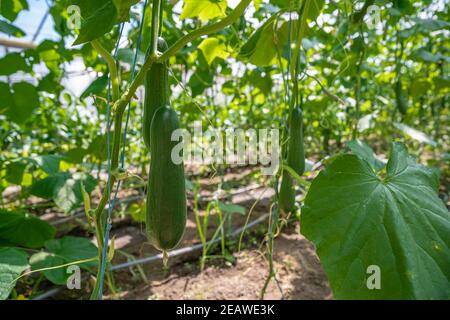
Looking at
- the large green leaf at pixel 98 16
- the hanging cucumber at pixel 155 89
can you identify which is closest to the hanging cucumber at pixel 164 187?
the hanging cucumber at pixel 155 89

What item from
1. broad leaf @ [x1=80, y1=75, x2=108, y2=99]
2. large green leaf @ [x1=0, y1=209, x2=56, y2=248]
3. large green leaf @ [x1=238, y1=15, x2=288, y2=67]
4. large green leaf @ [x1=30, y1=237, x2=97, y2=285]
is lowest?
large green leaf @ [x1=30, y1=237, x2=97, y2=285]

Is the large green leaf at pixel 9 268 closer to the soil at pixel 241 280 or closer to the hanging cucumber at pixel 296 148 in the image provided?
the soil at pixel 241 280

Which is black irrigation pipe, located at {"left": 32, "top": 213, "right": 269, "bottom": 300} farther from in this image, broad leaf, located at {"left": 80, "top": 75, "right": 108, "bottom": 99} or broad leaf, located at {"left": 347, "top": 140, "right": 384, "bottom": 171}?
broad leaf, located at {"left": 80, "top": 75, "right": 108, "bottom": 99}

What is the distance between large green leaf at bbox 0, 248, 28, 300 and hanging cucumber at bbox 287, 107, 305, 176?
2.68 ft

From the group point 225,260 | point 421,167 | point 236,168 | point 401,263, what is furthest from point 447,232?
point 236,168

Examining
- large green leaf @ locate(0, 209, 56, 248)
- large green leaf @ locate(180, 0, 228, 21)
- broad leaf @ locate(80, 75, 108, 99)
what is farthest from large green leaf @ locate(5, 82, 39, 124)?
large green leaf @ locate(180, 0, 228, 21)

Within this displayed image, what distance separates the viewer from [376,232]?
629 mm

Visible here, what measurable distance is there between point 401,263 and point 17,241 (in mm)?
1431

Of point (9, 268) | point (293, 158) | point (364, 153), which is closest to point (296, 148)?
point (293, 158)

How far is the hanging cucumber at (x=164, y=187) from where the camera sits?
707 mm

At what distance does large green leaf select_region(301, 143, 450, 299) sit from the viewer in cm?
59

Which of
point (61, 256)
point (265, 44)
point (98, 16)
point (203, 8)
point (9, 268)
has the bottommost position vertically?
point (61, 256)

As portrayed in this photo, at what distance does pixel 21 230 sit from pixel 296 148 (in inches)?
45.9

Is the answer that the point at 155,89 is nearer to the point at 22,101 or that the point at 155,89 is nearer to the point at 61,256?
the point at 61,256
